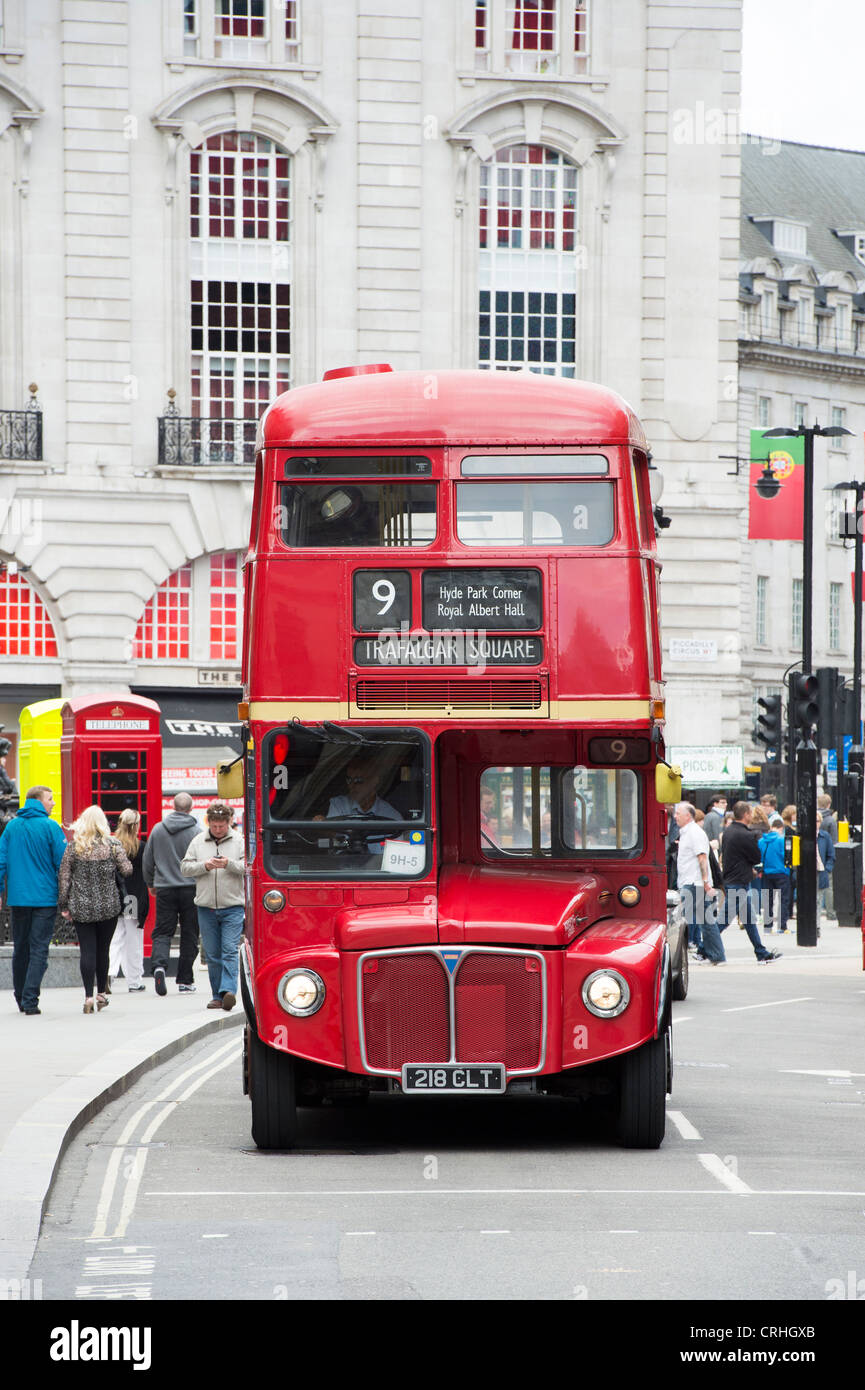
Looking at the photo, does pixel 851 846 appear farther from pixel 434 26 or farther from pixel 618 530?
pixel 618 530

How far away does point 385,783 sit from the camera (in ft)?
36.7

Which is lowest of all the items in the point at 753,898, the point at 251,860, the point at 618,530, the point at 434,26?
the point at 753,898

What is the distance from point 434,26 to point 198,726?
538 inches

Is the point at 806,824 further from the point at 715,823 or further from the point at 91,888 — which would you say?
the point at 91,888

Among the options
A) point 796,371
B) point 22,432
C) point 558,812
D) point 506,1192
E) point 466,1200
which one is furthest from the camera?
point 796,371

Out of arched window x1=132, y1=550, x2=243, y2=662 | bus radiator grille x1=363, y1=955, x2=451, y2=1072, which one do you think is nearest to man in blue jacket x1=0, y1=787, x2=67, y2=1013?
bus radiator grille x1=363, y1=955, x2=451, y2=1072

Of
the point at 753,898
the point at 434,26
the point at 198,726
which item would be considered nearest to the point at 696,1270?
the point at 753,898

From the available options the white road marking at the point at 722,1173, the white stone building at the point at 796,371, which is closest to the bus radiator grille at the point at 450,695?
the white road marking at the point at 722,1173

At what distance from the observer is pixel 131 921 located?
2081cm

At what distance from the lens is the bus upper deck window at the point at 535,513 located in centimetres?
1130

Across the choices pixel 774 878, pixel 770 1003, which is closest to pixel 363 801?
pixel 770 1003

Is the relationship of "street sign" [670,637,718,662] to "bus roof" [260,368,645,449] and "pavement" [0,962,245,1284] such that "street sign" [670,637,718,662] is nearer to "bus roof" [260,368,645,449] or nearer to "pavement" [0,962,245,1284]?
"pavement" [0,962,245,1284]

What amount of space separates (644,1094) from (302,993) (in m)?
1.77

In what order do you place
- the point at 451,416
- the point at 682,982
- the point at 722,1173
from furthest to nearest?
the point at 682,982 → the point at 451,416 → the point at 722,1173
